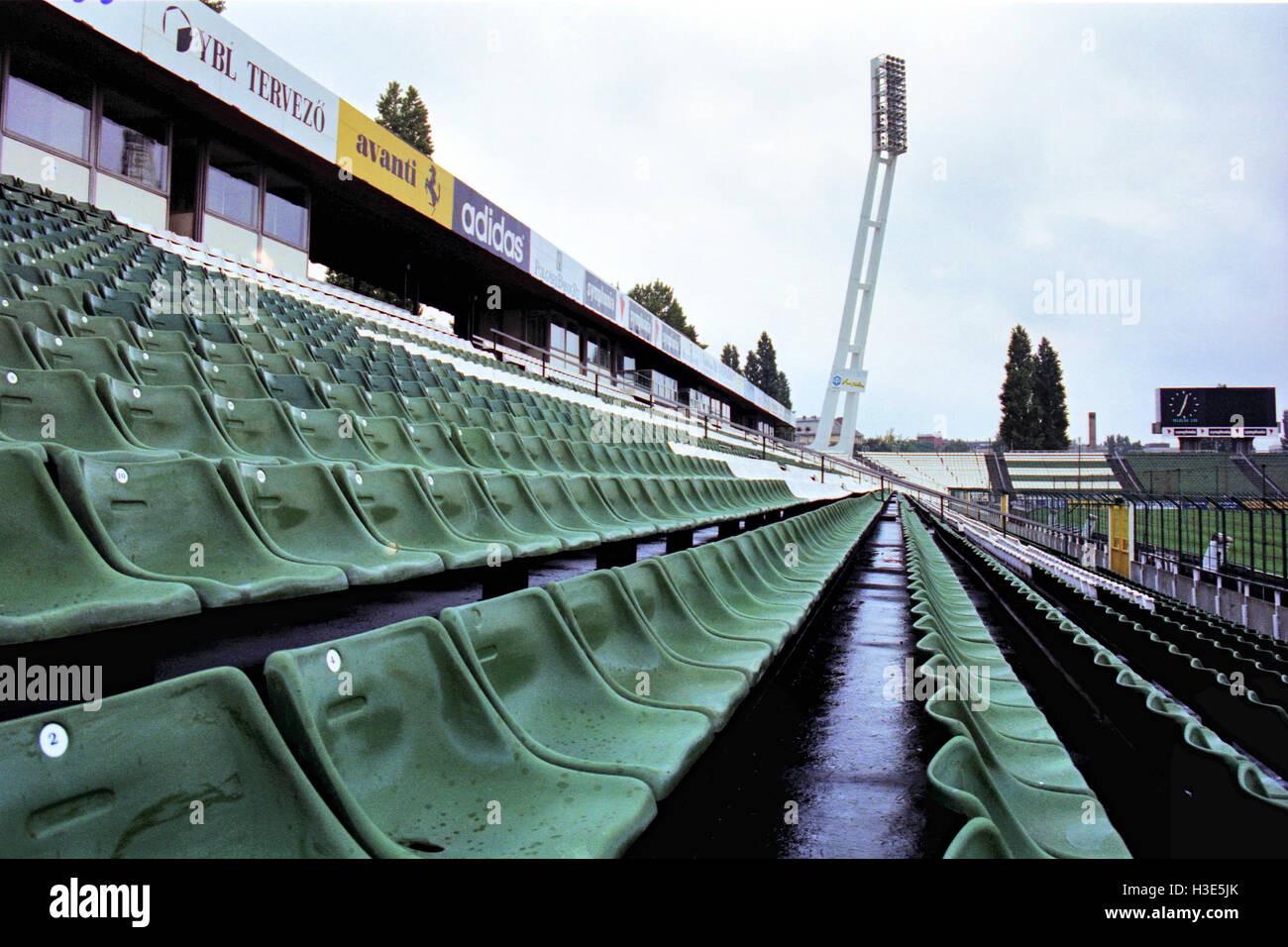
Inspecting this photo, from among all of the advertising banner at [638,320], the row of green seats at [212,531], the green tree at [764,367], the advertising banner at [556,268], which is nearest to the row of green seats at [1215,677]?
the row of green seats at [212,531]

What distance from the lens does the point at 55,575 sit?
2.83ft

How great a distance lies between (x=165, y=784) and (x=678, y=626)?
113 centimetres

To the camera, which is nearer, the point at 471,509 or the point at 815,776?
the point at 815,776

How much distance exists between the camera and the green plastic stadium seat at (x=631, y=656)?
1.23 m

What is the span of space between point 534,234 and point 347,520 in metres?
11.3

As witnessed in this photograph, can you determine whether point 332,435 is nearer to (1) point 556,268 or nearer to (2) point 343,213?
(2) point 343,213

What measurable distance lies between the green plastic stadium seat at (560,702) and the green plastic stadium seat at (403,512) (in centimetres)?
36

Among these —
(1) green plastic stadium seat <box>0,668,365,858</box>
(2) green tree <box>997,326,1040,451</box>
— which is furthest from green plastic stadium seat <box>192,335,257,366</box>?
(2) green tree <box>997,326,1040,451</box>

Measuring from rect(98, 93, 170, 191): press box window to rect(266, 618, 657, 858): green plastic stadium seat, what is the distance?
7.92m

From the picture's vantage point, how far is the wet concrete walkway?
0.94 metres

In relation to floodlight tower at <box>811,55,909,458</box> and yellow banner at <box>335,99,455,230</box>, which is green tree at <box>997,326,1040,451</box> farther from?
yellow banner at <box>335,99,455,230</box>

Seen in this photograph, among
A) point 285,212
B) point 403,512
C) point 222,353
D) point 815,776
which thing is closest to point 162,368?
point 222,353
